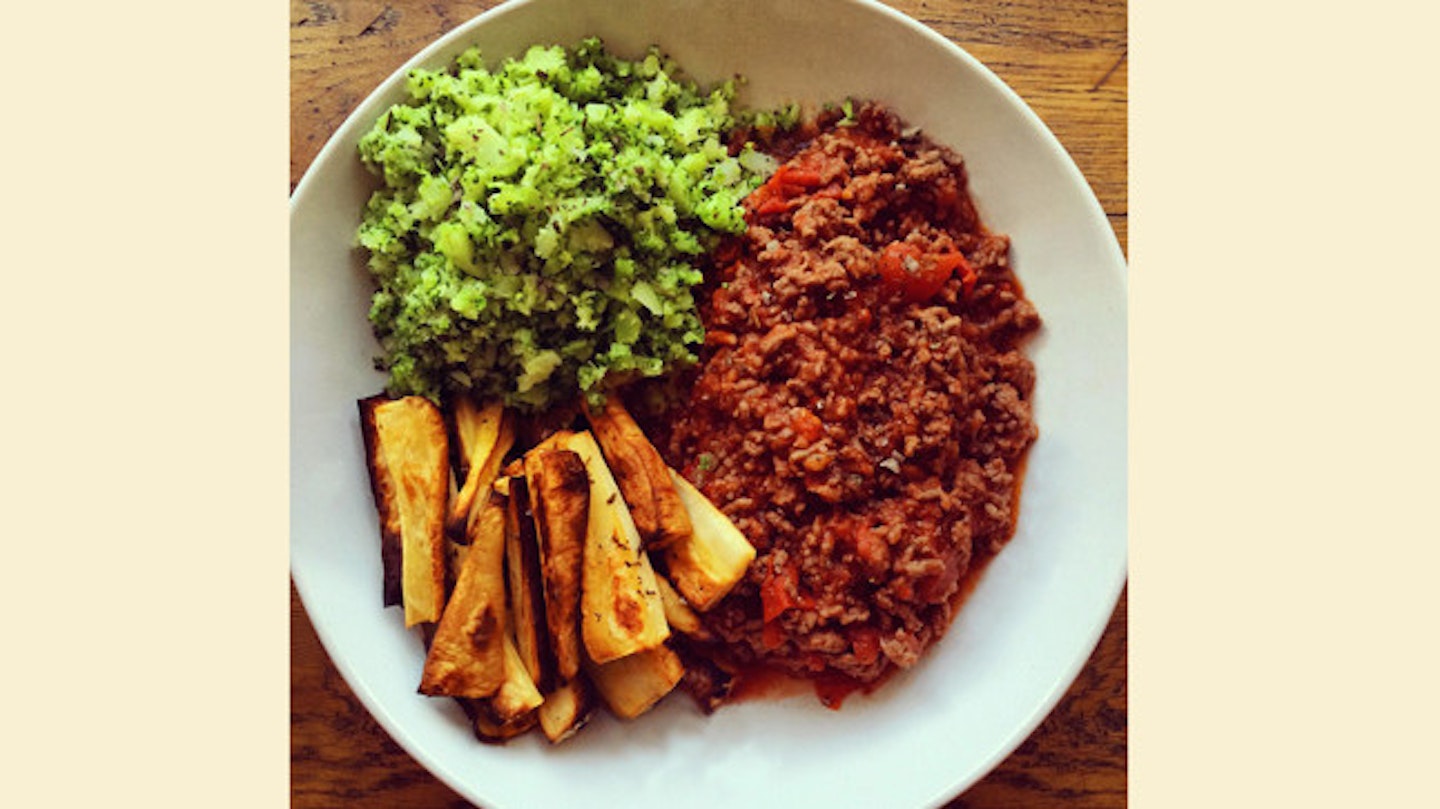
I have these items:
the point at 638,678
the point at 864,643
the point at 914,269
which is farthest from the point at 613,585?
the point at 914,269

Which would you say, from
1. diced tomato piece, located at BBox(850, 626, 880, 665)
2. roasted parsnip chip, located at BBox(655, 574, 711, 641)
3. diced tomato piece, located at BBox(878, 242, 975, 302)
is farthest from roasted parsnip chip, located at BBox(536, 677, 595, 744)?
diced tomato piece, located at BBox(878, 242, 975, 302)

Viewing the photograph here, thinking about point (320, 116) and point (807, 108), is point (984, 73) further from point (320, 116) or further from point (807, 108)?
point (320, 116)

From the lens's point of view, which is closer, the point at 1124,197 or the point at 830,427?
the point at 830,427

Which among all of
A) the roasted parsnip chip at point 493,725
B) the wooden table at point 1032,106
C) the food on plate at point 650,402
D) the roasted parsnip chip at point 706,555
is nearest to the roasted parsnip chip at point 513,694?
the food on plate at point 650,402

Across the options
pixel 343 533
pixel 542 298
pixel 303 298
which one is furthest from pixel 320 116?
pixel 343 533

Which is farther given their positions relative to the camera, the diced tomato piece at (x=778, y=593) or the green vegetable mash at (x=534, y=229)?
the diced tomato piece at (x=778, y=593)

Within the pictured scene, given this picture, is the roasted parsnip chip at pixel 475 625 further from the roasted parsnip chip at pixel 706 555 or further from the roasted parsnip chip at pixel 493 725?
the roasted parsnip chip at pixel 706 555

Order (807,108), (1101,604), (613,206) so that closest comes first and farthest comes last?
(613,206) < (1101,604) < (807,108)
